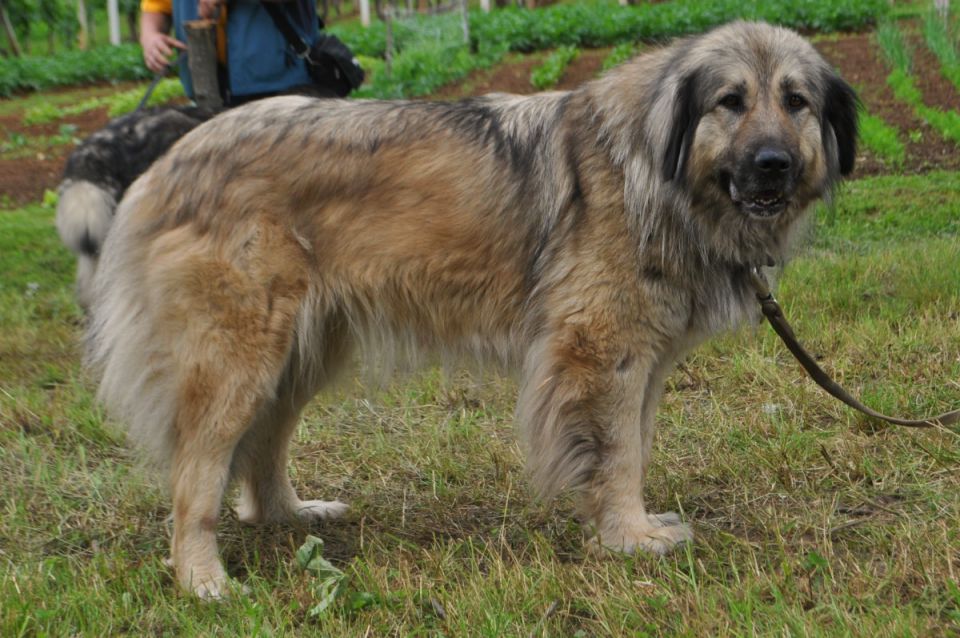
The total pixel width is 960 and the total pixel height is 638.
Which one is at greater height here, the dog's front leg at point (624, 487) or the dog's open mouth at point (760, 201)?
the dog's open mouth at point (760, 201)

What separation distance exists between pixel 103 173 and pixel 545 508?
315 cm

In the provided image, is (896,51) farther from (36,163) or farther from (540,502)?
(540,502)

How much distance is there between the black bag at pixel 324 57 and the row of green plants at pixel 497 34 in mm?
11204

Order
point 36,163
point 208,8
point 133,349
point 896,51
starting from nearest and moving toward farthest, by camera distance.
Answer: point 133,349 < point 208,8 < point 896,51 < point 36,163

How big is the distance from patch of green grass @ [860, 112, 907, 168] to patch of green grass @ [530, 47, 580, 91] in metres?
5.94

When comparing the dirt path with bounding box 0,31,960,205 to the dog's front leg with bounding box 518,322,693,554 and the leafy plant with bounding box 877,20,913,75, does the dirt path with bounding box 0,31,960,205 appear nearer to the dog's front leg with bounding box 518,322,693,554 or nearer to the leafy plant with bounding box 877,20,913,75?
the leafy plant with bounding box 877,20,913,75

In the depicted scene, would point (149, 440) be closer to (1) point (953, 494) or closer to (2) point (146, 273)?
(2) point (146, 273)

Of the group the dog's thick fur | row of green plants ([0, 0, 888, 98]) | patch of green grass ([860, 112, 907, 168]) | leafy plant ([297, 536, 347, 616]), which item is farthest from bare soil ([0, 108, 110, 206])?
leafy plant ([297, 536, 347, 616])

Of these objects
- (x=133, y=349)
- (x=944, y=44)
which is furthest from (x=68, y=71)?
(x=133, y=349)

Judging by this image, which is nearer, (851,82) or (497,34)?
(851,82)

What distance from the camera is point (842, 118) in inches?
159

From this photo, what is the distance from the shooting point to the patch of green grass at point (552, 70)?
54.6 ft

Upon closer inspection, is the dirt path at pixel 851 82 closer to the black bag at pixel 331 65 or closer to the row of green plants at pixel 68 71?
the black bag at pixel 331 65

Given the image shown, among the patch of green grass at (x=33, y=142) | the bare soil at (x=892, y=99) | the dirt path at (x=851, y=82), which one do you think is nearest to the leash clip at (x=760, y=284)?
the dirt path at (x=851, y=82)
